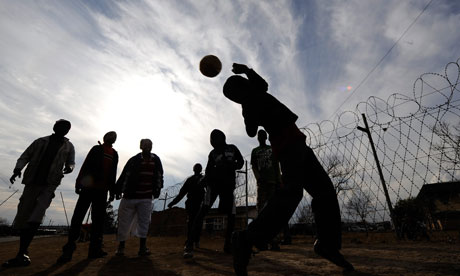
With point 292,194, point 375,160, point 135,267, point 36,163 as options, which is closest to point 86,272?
point 135,267

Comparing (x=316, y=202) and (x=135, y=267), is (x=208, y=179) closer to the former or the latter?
(x=135, y=267)

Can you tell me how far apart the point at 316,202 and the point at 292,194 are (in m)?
0.36

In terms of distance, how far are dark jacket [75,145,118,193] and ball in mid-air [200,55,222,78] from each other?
2.26m

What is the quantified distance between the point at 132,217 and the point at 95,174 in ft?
3.22

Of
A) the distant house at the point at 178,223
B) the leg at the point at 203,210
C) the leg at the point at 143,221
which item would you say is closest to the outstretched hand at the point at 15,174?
the leg at the point at 143,221

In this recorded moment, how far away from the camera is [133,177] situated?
4.04 metres

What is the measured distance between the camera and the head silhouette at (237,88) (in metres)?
2.28

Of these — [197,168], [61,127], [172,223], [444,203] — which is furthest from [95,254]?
[172,223]

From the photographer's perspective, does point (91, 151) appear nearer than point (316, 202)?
No

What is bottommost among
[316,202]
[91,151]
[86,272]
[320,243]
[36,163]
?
[86,272]

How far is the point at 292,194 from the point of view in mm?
1696

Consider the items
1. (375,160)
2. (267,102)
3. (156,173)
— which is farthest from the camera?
(375,160)

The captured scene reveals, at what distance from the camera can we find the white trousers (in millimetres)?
3846

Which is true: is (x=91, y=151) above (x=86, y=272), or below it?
above
